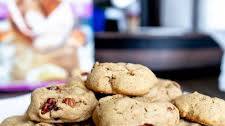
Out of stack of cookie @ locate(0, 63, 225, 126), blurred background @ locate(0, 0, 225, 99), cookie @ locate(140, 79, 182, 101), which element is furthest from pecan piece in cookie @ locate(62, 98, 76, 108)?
blurred background @ locate(0, 0, 225, 99)

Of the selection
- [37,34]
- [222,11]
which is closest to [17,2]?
[37,34]

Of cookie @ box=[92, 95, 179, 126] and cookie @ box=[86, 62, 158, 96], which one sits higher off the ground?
cookie @ box=[86, 62, 158, 96]

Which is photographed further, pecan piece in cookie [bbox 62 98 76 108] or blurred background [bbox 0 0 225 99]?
blurred background [bbox 0 0 225 99]

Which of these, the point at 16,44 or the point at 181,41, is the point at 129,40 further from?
the point at 16,44

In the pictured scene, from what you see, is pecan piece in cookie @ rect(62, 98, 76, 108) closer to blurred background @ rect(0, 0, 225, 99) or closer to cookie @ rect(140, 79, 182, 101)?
cookie @ rect(140, 79, 182, 101)

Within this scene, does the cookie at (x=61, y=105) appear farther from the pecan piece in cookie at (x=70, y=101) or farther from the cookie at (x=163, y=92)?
the cookie at (x=163, y=92)

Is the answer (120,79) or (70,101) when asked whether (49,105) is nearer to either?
(70,101)

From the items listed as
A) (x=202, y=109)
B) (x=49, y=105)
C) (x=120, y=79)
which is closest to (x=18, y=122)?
(x=49, y=105)
